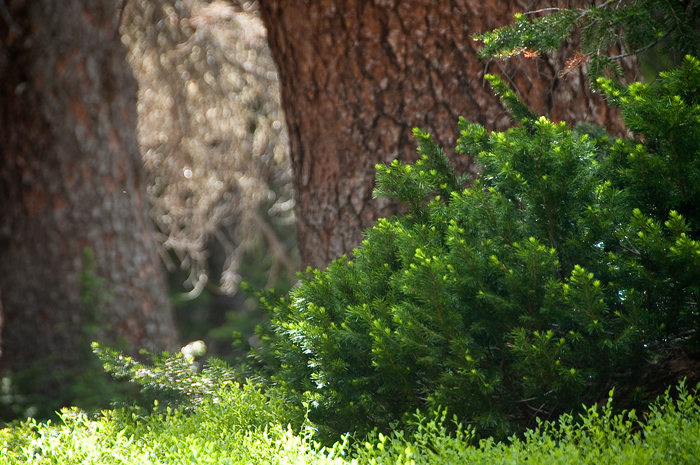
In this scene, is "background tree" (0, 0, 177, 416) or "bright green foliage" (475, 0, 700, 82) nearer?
"bright green foliage" (475, 0, 700, 82)

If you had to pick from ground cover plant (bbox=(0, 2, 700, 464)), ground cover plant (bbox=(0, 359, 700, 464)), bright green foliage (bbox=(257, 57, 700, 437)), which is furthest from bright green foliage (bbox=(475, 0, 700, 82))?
ground cover plant (bbox=(0, 359, 700, 464))

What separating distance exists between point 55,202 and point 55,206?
0.04 m

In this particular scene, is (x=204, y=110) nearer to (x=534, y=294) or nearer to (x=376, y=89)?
(x=376, y=89)

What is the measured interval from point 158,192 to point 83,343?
4019 mm

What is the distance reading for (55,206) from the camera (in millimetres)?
6195

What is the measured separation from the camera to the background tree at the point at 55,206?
20.3 ft

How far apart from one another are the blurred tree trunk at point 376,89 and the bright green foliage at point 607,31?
0.56 meters

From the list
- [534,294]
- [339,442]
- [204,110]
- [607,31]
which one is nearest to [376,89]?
[607,31]

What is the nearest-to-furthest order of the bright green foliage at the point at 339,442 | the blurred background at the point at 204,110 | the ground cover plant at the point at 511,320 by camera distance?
the bright green foliage at the point at 339,442, the ground cover plant at the point at 511,320, the blurred background at the point at 204,110

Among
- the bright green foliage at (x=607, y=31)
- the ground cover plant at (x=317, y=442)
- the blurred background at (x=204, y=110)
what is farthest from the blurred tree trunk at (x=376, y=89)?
the blurred background at (x=204, y=110)

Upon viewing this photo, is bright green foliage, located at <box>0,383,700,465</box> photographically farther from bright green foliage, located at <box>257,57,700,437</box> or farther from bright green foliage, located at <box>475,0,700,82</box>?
bright green foliage, located at <box>475,0,700,82</box>

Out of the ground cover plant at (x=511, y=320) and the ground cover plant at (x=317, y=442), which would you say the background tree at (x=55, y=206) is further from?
the ground cover plant at (x=511, y=320)

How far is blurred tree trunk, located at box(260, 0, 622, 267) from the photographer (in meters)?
3.77

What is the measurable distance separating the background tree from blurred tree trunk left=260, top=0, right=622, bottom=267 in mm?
2850
